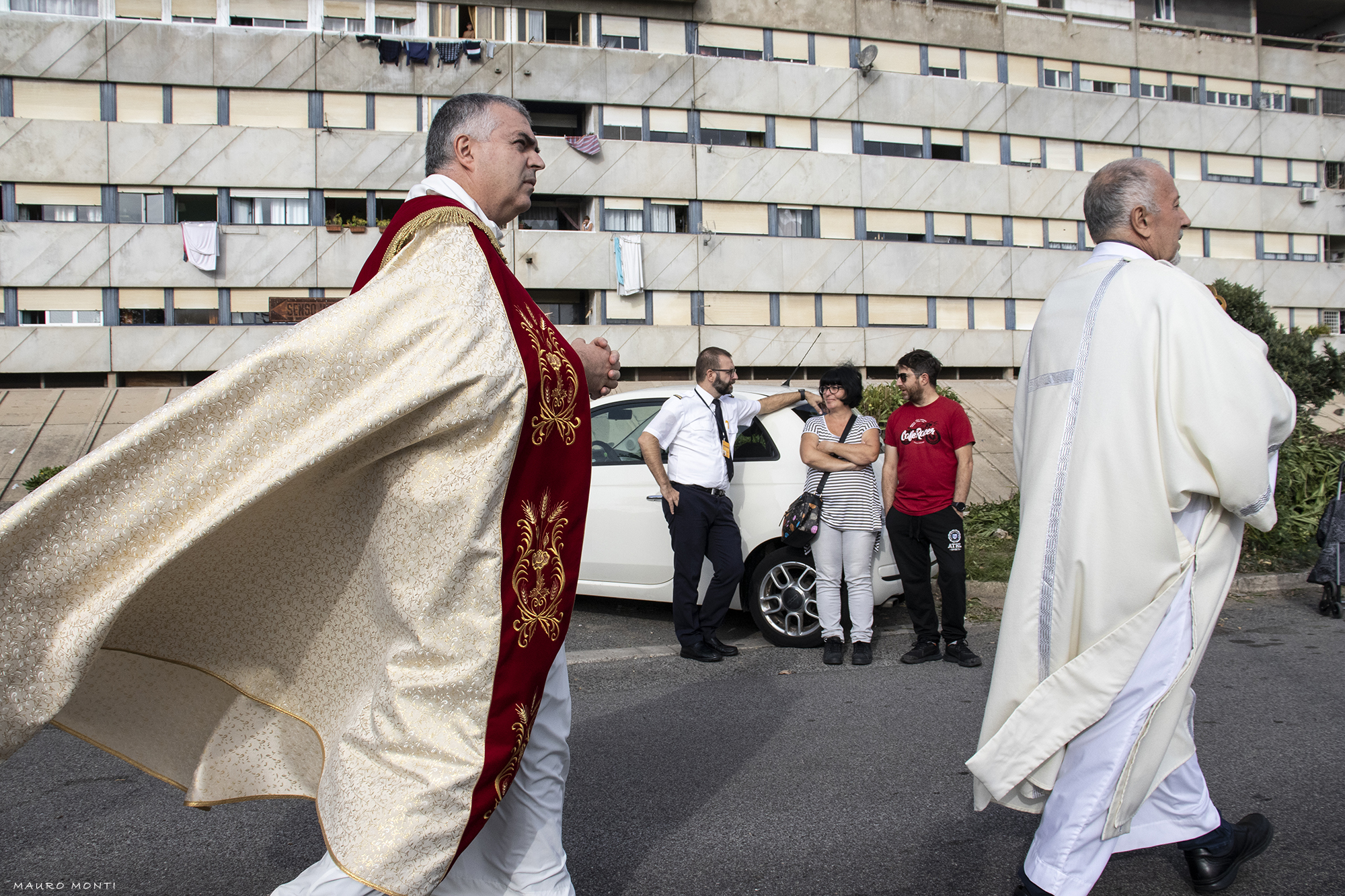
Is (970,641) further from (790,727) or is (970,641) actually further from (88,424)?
(88,424)

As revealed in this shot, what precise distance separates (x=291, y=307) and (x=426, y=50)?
813 cm

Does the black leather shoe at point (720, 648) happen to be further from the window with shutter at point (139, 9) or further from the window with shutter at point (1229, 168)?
the window with shutter at point (1229, 168)

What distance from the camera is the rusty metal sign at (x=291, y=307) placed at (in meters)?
26.0

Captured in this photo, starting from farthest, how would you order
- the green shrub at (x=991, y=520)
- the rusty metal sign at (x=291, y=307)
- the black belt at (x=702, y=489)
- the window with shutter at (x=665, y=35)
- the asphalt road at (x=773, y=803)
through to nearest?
1. the window with shutter at (x=665, y=35)
2. the rusty metal sign at (x=291, y=307)
3. the green shrub at (x=991, y=520)
4. the black belt at (x=702, y=489)
5. the asphalt road at (x=773, y=803)

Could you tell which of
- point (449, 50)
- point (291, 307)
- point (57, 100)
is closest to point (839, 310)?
point (449, 50)

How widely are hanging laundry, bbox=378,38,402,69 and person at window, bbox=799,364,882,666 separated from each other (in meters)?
24.8

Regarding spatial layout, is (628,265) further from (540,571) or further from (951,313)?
(540,571)

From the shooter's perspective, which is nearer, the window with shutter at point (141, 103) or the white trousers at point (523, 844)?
the white trousers at point (523, 844)

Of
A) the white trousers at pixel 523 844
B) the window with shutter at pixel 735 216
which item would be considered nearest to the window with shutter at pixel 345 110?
the window with shutter at pixel 735 216

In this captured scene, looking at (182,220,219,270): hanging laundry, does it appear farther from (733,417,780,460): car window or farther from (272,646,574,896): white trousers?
(272,646,574,896): white trousers

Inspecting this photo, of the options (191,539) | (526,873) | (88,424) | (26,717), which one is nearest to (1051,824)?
(526,873)

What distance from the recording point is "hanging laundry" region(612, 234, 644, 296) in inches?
1104

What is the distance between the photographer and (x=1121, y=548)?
8.32ft

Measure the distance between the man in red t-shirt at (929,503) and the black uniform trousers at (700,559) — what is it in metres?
1.11
